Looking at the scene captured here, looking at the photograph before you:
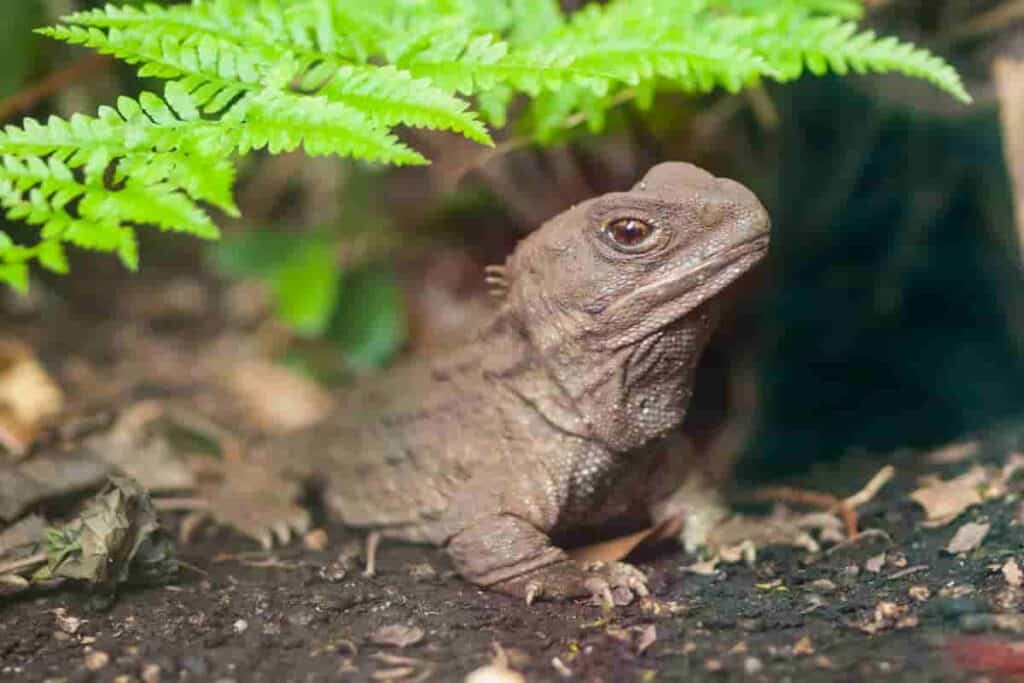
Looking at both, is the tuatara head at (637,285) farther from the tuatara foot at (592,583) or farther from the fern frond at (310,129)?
the fern frond at (310,129)

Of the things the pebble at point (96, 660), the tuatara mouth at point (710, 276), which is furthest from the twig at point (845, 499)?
the pebble at point (96, 660)

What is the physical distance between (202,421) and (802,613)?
4446 mm

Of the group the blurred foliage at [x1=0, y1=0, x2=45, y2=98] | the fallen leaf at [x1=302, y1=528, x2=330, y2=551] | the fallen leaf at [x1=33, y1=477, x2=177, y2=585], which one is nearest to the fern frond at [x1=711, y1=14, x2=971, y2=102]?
the fallen leaf at [x1=302, y1=528, x2=330, y2=551]

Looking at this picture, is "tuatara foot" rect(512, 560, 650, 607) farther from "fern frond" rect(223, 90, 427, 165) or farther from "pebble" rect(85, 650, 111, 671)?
"fern frond" rect(223, 90, 427, 165)

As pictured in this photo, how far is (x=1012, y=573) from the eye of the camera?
12.5 feet

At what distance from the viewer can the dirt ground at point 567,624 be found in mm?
3432

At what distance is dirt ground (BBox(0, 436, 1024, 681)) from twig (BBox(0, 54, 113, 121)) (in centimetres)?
292

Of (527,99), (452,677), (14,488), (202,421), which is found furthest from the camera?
(202,421)

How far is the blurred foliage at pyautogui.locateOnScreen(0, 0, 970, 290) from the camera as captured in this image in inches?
138

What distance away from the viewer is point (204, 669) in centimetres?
355

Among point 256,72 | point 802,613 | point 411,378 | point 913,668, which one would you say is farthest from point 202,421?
point 913,668

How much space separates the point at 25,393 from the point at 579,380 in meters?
3.83

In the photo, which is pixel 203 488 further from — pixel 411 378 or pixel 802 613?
pixel 802 613

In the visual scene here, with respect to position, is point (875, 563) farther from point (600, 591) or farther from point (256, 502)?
point (256, 502)
